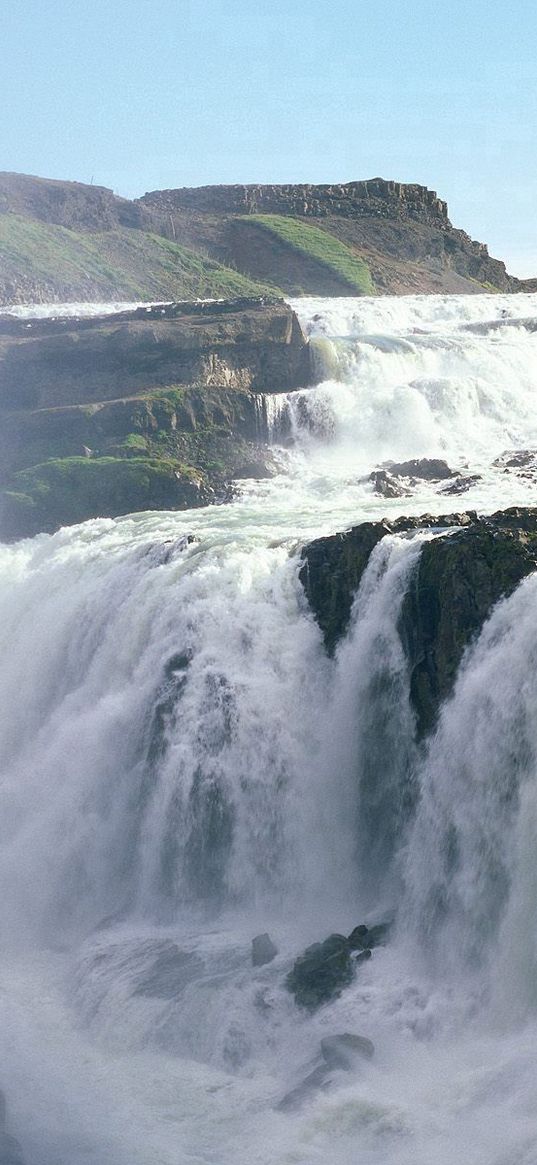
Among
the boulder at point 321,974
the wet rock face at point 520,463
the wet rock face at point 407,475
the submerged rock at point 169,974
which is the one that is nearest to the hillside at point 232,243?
the wet rock face at point 520,463

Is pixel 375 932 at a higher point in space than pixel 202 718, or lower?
lower

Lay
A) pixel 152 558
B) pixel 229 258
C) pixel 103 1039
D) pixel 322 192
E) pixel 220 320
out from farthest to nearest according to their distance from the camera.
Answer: pixel 322 192 < pixel 229 258 < pixel 220 320 < pixel 152 558 < pixel 103 1039

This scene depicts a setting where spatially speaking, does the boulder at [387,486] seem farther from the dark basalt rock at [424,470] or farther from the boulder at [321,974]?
the boulder at [321,974]

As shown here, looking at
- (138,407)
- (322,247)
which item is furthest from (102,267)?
(138,407)

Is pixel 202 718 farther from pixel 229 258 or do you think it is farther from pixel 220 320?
pixel 229 258

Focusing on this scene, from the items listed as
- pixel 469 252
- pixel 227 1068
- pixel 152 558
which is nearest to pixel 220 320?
pixel 152 558

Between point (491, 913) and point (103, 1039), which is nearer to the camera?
point (491, 913)

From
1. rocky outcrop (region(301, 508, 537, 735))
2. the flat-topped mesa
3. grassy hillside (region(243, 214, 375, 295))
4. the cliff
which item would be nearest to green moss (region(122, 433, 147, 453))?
the cliff
